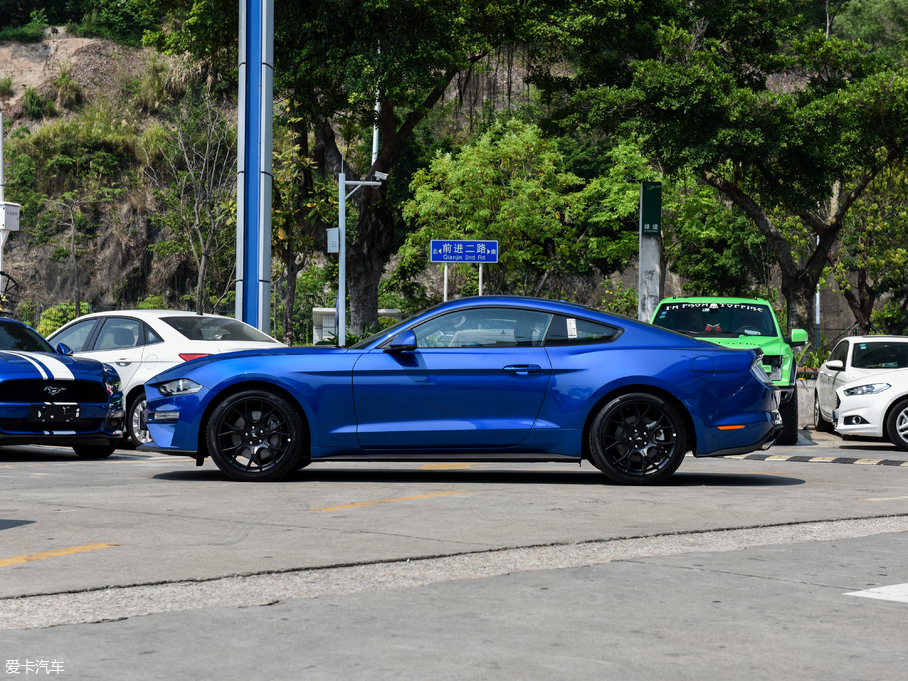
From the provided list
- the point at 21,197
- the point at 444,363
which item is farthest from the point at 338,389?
the point at 21,197

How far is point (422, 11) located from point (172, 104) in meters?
43.4

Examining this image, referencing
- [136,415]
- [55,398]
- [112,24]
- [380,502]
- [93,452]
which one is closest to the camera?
[380,502]

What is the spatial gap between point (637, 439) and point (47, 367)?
624cm

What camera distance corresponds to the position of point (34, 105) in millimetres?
72688

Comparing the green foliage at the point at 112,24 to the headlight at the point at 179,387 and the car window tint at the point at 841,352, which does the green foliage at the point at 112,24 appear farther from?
the headlight at the point at 179,387

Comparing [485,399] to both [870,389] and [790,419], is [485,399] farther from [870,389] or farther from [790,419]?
[870,389]

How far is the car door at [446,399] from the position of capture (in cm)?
880

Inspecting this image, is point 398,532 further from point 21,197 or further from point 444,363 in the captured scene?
point 21,197

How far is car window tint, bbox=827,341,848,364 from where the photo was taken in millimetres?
16727

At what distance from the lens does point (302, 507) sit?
7594mm

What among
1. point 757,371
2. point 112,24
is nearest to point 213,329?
point 757,371

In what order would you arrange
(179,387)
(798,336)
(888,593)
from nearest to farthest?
(888,593)
(179,387)
(798,336)

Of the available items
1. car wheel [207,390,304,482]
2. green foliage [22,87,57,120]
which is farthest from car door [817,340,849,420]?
green foliage [22,87,57,120]

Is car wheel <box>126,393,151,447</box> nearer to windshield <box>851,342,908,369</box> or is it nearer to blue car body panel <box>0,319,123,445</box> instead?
blue car body panel <box>0,319,123,445</box>
